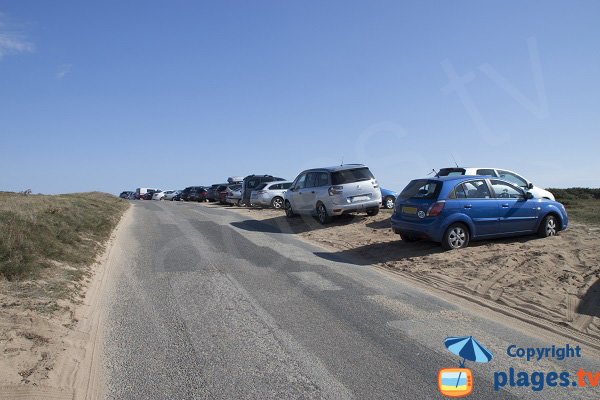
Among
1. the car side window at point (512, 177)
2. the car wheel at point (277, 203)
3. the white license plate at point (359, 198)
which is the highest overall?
the car side window at point (512, 177)

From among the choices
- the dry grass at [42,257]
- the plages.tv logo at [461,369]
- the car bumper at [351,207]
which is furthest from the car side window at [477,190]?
the dry grass at [42,257]

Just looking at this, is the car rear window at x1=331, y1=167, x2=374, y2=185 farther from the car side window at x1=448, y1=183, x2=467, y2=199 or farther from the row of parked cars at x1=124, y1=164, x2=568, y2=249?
the car side window at x1=448, y1=183, x2=467, y2=199

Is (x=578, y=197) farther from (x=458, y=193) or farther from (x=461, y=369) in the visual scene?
(x=461, y=369)

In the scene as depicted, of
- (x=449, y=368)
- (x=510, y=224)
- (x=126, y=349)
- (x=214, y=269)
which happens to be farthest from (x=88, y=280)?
(x=510, y=224)

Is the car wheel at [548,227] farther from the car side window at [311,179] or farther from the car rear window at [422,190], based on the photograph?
the car side window at [311,179]

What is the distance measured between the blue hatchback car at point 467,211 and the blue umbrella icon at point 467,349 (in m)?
5.12

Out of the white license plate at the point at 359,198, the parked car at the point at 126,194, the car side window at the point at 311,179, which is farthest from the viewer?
the parked car at the point at 126,194

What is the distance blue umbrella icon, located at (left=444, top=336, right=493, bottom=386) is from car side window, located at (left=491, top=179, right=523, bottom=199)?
21.0ft

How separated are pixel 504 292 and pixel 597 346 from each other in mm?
2240

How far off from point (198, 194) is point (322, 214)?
3054 centimetres

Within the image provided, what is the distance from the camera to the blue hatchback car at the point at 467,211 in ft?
34.1

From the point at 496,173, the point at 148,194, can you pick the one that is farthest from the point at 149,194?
the point at 496,173

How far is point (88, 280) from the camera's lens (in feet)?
26.1

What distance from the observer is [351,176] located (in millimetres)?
16109
